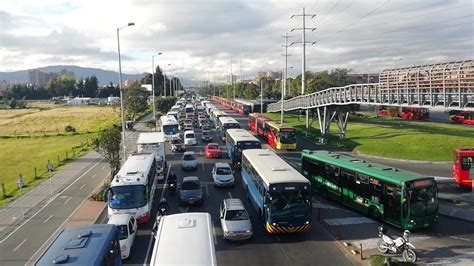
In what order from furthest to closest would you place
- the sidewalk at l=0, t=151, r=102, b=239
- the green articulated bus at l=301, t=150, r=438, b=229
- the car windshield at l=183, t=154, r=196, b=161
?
the car windshield at l=183, t=154, r=196, b=161 → the sidewalk at l=0, t=151, r=102, b=239 → the green articulated bus at l=301, t=150, r=438, b=229

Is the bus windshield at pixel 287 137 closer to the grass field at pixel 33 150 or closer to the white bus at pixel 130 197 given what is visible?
the grass field at pixel 33 150

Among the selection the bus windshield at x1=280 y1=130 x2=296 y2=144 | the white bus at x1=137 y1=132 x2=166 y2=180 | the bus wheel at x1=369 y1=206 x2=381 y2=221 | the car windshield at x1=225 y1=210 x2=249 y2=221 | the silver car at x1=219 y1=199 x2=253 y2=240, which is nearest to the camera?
the silver car at x1=219 y1=199 x2=253 y2=240

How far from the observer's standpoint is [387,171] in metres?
21.2

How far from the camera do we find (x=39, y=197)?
92.8ft

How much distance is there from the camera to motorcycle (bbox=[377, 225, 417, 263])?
16.5m

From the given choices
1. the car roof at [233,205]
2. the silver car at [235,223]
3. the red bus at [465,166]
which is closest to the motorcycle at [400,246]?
the silver car at [235,223]

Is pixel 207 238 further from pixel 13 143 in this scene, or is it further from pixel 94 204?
pixel 13 143

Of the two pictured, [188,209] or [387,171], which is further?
[188,209]

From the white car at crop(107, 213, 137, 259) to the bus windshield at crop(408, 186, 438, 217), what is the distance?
12683 mm

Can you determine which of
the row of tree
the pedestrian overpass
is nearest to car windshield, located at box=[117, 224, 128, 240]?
the pedestrian overpass

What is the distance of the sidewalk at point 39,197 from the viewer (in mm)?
23413

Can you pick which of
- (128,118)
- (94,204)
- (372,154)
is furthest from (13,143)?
(372,154)

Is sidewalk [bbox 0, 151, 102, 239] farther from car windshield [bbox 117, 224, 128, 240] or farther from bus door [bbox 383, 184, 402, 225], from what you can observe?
bus door [bbox 383, 184, 402, 225]

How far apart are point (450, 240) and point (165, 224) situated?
1314cm
